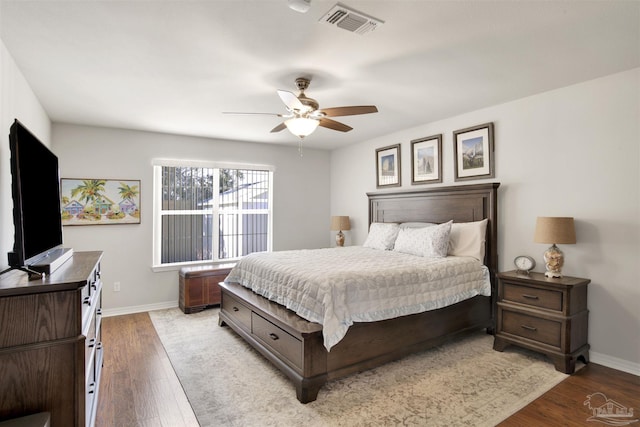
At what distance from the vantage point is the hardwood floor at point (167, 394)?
227 centimetres

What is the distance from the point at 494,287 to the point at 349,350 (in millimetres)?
2096

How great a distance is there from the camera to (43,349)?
1566 mm

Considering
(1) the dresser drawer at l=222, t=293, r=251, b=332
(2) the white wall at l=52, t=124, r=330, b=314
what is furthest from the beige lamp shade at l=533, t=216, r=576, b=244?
(2) the white wall at l=52, t=124, r=330, b=314

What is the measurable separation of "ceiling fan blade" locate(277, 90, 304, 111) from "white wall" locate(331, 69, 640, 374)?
240 cm

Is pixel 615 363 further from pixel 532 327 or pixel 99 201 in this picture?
pixel 99 201

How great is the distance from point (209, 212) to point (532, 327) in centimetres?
→ 450

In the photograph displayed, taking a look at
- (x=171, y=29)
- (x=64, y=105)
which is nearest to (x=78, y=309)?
(x=171, y=29)

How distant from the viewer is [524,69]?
287cm

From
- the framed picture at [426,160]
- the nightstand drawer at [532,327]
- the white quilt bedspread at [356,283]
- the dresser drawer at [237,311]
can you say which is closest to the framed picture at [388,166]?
the framed picture at [426,160]

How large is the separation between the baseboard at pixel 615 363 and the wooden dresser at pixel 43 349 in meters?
3.97

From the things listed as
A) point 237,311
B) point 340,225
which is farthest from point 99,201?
point 340,225

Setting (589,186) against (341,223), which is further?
(341,223)

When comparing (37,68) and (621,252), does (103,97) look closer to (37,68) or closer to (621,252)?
(37,68)

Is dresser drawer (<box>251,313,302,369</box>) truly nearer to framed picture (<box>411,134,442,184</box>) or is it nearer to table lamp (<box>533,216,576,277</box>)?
table lamp (<box>533,216,576,277</box>)
